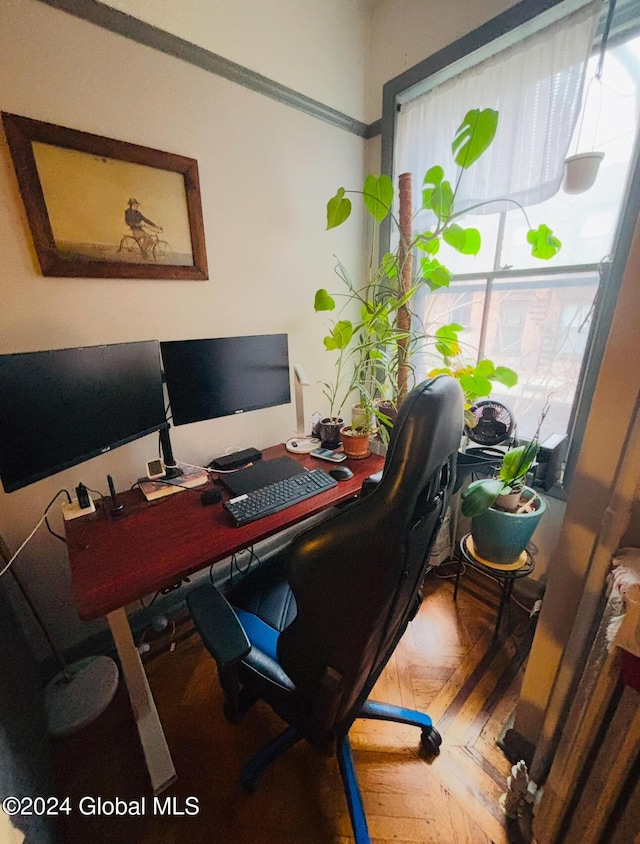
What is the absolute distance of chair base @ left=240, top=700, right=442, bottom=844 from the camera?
0.88 meters

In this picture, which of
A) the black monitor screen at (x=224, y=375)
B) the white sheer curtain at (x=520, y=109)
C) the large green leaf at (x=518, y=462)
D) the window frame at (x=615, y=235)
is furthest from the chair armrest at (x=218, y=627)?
the white sheer curtain at (x=520, y=109)

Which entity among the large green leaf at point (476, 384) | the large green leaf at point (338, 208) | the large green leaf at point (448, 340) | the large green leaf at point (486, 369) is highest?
the large green leaf at point (338, 208)

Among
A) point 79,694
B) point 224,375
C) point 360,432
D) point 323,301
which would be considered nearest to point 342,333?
point 323,301

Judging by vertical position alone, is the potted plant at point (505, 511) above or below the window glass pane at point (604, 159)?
below

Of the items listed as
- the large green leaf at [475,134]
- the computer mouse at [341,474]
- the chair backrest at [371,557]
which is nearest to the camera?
the chair backrest at [371,557]

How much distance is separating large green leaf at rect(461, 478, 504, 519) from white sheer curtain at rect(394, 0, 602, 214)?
118 centimetres

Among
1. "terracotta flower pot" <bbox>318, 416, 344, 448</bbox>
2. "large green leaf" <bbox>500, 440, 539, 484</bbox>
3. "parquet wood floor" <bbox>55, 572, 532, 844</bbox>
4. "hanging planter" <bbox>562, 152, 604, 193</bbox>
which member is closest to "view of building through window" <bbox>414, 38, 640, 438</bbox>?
"hanging planter" <bbox>562, 152, 604, 193</bbox>

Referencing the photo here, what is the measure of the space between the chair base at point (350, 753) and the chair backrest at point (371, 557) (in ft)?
1.08

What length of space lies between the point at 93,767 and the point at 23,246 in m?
1.67

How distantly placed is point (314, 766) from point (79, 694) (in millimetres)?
854

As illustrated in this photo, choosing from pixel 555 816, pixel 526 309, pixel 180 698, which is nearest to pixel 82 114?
pixel 526 309

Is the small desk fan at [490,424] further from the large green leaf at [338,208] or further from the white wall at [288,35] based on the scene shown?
the white wall at [288,35]

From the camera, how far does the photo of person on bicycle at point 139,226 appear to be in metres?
1.21

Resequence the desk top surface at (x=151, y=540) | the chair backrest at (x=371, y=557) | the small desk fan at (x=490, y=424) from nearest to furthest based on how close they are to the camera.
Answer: the chair backrest at (x=371, y=557) → the desk top surface at (x=151, y=540) → the small desk fan at (x=490, y=424)
